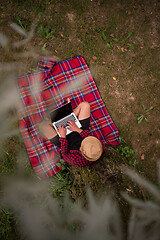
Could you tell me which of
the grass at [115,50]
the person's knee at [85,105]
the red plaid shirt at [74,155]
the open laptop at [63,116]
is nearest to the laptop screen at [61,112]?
the open laptop at [63,116]

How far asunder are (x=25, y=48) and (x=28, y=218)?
126 inches

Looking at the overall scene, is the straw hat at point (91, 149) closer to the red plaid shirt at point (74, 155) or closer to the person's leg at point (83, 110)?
the red plaid shirt at point (74, 155)

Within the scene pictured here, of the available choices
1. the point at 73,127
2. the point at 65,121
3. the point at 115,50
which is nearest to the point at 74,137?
the point at 73,127

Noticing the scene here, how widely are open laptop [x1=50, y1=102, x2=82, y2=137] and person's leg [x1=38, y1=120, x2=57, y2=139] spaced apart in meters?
0.09

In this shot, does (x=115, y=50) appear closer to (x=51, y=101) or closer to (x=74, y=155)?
(x=51, y=101)

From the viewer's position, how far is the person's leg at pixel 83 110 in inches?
116

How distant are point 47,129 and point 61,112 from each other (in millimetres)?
393

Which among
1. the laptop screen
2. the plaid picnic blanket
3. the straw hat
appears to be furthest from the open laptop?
the straw hat

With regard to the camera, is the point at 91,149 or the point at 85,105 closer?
the point at 91,149

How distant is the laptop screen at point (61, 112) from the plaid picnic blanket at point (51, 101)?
0.19m

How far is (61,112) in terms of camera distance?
2982 millimetres

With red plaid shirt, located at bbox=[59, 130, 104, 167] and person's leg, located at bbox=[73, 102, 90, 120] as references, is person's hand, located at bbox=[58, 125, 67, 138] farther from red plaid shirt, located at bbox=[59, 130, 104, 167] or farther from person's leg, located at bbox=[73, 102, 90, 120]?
person's leg, located at bbox=[73, 102, 90, 120]

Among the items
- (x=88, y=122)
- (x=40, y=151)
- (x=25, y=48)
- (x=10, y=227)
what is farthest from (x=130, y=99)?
(x=10, y=227)

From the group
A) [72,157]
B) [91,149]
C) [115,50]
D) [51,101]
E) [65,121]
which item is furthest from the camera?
[115,50]
